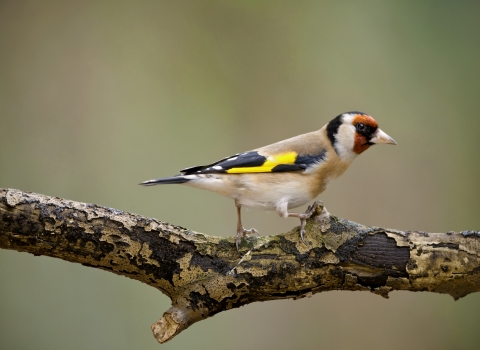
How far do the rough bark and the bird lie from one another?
23cm

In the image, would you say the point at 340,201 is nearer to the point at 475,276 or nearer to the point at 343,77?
the point at 343,77

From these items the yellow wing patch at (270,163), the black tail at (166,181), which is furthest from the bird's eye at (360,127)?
the black tail at (166,181)

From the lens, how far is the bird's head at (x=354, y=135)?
2295mm

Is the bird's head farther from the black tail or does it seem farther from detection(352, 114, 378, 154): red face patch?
the black tail

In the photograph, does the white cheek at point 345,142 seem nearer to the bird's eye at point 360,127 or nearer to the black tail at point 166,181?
the bird's eye at point 360,127

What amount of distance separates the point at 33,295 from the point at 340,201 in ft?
6.97

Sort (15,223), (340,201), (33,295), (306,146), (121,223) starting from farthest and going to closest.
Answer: (340,201) < (33,295) < (306,146) < (121,223) < (15,223)

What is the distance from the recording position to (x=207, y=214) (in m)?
3.56

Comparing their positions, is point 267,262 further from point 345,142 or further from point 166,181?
point 345,142

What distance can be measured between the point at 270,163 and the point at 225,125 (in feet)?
4.89

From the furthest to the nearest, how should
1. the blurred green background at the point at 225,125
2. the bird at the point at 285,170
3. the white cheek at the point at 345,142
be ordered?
the blurred green background at the point at 225,125, the white cheek at the point at 345,142, the bird at the point at 285,170

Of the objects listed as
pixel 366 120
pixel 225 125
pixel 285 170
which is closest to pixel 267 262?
pixel 285 170

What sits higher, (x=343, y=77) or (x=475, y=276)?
(x=343, y=77)

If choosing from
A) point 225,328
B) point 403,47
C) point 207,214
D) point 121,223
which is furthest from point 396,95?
point 121,223
